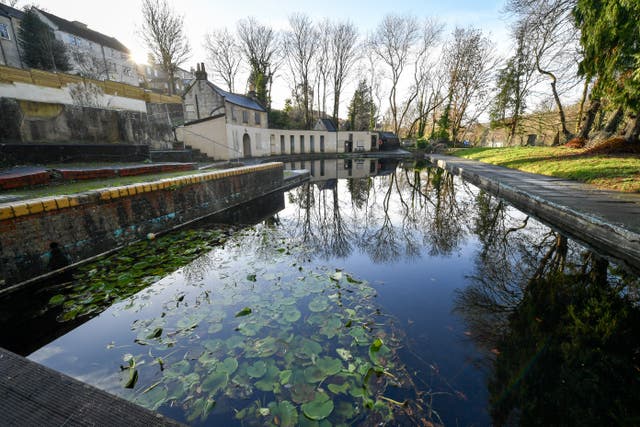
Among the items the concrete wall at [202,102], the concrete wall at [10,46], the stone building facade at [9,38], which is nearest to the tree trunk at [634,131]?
the concrete wall at [202,102]

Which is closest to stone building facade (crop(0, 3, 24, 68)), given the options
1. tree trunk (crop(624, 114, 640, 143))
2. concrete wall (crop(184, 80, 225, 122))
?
concrete wall (crop(184, 80, 225, 122))

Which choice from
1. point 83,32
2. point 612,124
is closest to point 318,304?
point 612,124

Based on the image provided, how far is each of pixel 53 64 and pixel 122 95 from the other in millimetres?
17132

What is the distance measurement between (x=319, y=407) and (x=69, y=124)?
12281 mm

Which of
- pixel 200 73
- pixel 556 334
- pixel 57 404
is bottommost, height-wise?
pixel 556 334

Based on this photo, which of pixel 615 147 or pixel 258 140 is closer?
pixel 615 147

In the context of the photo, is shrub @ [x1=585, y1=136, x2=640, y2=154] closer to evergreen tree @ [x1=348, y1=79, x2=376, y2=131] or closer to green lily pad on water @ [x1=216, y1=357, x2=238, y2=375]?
green lily pad on water @ [x1=216, y1=357, x2=238, y2=375]

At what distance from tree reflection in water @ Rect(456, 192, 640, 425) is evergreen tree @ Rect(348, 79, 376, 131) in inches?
1548

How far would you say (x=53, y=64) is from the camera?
69.6 feet

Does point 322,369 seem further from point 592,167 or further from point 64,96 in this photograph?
point 64,96

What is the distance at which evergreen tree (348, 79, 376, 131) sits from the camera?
40.6 m

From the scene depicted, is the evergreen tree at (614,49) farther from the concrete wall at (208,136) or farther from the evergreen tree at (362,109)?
the evergreen tree at (362,109)

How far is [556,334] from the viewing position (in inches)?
95.9

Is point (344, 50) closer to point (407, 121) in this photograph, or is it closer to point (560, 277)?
point (407, 121)
